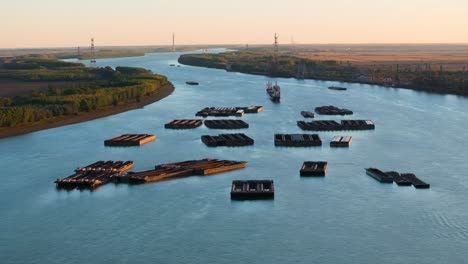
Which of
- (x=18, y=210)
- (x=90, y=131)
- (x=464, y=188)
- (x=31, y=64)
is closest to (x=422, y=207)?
(x=464, y=188)

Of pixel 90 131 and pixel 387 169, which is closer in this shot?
pixel 387 169

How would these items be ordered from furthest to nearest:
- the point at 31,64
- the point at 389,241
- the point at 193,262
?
the point at 31,64 < the point at 389,241 < the point at 193,262

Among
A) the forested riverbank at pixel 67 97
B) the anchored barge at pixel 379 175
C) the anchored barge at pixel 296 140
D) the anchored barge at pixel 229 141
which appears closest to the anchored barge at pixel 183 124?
the anchored barge at pixel 229 141

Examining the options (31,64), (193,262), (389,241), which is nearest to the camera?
(193,262)

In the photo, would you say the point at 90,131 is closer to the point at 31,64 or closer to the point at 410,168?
the point at 410,168

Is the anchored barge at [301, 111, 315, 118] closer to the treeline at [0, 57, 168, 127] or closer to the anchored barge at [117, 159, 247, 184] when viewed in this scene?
the treeline at [0, 57, 168, 127]
